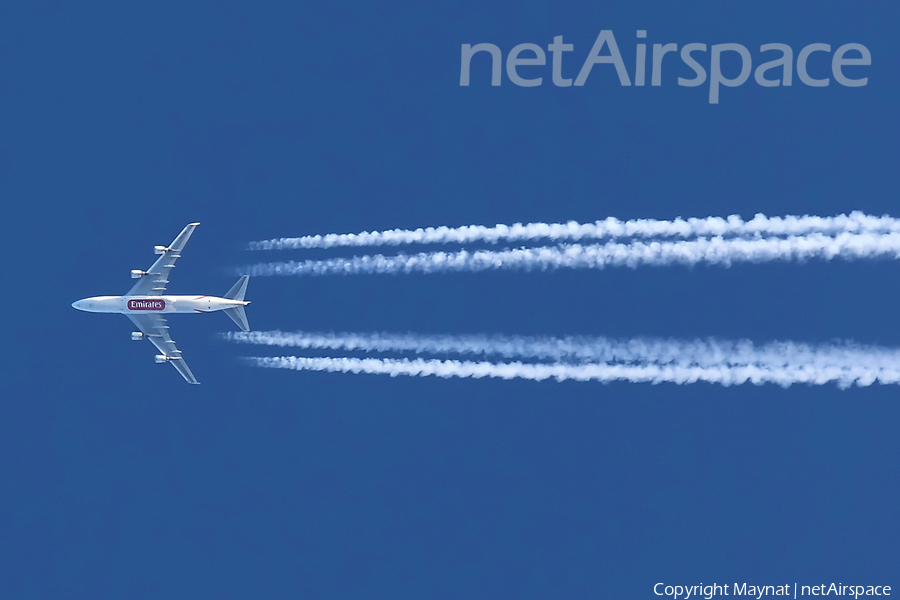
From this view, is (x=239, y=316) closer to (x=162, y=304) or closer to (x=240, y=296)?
(x=240, y=296)

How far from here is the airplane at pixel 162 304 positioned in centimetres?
5622

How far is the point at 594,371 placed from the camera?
4988cm

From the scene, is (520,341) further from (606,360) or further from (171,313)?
(171,313)

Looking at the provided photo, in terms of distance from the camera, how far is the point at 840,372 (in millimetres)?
45875

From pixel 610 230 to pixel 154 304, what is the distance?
71.3 ft

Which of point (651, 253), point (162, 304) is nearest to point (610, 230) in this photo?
point (651, 253)

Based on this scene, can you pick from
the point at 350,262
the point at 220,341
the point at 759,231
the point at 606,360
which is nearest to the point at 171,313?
the point at 220,341

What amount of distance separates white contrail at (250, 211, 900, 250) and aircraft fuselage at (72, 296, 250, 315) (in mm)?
3312

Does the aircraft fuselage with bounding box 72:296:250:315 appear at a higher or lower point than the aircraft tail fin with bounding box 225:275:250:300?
lower

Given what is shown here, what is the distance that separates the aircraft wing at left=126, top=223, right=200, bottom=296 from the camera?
57719mm

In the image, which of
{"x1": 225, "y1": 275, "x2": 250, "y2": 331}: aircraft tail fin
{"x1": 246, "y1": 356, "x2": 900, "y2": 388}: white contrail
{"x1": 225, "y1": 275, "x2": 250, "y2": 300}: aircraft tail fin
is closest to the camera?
{"x1": 246, "y1": 356, "x2": 900, "y2": 388}: white contrail

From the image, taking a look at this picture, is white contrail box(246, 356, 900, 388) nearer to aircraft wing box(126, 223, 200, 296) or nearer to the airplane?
the airplane

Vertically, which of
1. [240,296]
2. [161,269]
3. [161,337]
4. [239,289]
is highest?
[161,269]

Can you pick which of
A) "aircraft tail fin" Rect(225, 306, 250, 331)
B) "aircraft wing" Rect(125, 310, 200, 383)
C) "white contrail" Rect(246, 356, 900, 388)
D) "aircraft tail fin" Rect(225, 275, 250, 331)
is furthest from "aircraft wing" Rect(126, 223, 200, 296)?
"white contrail" Rect(246, 356, 900, 388)
